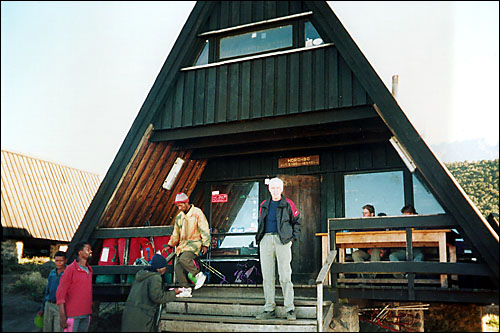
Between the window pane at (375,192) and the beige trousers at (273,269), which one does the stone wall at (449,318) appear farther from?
the beige trousers at (273,269)

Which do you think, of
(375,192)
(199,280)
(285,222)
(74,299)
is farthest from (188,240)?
(375,192)

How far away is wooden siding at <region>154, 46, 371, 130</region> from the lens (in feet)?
28.2

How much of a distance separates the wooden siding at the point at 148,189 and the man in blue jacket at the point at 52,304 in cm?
210

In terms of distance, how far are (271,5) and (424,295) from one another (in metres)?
5.87

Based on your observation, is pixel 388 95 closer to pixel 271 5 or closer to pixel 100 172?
pixel 271 5

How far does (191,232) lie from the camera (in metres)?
8.05

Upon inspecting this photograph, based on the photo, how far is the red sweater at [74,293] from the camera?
264 inches

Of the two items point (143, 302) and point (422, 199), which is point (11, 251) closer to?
point (143, 302)

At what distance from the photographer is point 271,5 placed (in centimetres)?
978

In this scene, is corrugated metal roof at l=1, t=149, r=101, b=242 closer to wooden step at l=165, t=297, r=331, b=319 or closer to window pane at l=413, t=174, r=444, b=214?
wooden step at l=165, t=297, r=331, b=319

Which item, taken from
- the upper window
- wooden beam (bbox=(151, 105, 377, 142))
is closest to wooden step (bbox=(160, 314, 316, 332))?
wooden beam (bbox=(151, 105, 377, 142))

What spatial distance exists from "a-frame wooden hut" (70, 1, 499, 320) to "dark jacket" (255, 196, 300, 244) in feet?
3.55

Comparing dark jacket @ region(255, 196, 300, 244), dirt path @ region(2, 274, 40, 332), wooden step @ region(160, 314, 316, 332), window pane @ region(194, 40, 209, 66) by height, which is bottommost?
dirt path @ region(2, 274, 40, 332)

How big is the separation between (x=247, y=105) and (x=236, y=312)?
12.0 feet
